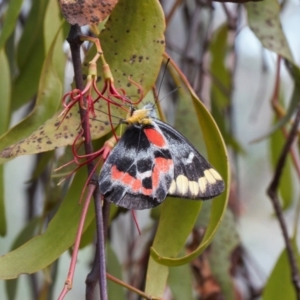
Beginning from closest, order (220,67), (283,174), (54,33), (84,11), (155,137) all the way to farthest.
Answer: (84,11) < (155,137) < (54,33) < (283,174) < (220,67)

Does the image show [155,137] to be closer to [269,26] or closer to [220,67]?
[269,26]

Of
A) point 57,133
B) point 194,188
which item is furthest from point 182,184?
point 57,133

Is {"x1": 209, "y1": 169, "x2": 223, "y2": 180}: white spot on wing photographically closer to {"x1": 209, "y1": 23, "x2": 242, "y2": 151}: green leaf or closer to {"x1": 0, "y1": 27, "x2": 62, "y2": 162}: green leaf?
{"x1": 0, "y1": 27, "x2": 62, "y2": 162}: green leaf

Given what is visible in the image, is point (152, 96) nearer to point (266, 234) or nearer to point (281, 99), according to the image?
point (281, 99)

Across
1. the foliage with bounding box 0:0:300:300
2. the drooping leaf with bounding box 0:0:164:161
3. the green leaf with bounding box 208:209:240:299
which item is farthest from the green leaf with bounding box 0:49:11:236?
the green leaf with bounding box 208:209:240:299

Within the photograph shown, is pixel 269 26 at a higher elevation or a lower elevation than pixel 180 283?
higher

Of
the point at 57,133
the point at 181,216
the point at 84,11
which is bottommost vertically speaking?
the point at 181,216

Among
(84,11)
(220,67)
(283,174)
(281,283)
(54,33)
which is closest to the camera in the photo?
(84,11)
